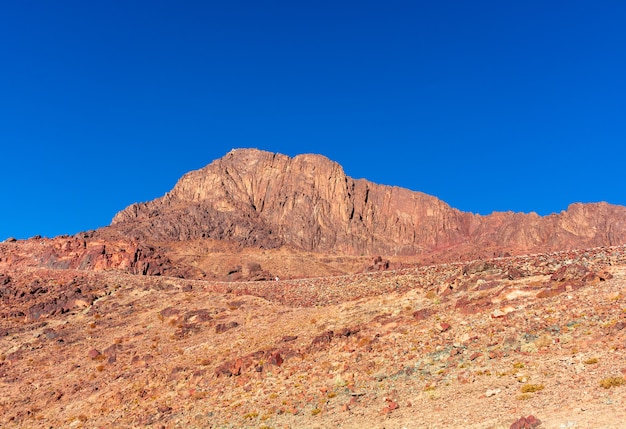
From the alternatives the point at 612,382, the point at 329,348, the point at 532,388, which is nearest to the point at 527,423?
the point at 532,388

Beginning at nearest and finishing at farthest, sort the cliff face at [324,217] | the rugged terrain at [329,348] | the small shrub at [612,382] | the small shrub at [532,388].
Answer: the small shrub at [612,382]
the small shrub at [532,388]
the rugged terrain at [329,348]
the cliff face at [324,217]

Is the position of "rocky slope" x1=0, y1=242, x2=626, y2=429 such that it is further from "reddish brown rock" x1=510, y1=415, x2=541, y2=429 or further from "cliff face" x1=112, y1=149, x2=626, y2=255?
"cliff face" x1=112, y1=149, x2=626, y2=255

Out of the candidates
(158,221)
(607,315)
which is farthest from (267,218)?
(607,315)

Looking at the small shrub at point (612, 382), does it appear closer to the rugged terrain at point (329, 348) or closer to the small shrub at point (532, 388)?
the rugged terrain at point (329, 348)

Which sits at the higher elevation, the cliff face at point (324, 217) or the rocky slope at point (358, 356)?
the cliff face at point (324, 217)

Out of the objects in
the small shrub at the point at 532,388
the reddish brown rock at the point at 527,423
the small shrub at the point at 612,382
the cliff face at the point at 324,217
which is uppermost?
the cliff face at the point at 324,217

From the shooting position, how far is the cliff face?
472 ft

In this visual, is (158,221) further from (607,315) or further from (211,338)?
(607,315)

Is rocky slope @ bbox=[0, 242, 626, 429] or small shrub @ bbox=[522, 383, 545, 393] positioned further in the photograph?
rocky slope @ bbox=[0, 242, 626, 429]

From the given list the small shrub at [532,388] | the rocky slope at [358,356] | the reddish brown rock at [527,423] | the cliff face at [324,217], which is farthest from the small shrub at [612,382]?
the cliff face at [324,217]

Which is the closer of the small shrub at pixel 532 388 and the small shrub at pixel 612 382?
the small shrub at pixel 612 382

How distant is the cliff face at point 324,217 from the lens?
143750 millimetres

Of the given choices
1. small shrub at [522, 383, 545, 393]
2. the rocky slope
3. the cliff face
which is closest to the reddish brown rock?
the rocky slope

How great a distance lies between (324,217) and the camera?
520ft
